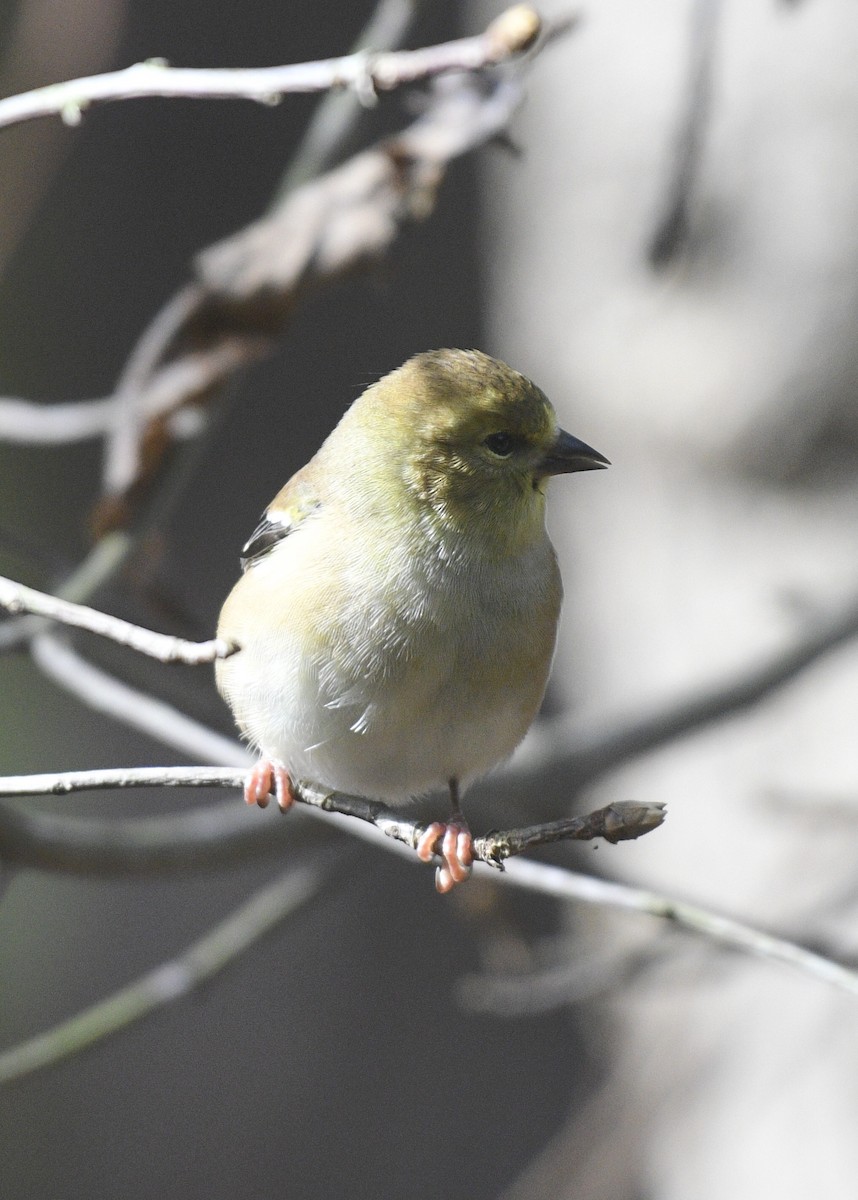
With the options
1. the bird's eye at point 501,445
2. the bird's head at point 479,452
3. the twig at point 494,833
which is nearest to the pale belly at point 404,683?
the bird's head at point 479,452

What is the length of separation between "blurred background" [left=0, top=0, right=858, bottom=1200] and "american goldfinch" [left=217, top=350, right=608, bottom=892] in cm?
56

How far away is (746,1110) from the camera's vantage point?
3.91 meters

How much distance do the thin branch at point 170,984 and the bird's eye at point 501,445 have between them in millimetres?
1574

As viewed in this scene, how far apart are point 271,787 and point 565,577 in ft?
6.75

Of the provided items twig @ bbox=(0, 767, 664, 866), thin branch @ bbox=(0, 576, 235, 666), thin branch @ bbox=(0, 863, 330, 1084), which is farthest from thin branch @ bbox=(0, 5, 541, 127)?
thin branch @ bbox=(0, 863, 330, 1084)

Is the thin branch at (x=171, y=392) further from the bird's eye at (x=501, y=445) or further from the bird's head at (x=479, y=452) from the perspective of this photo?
the bird's eye at (x=501, y=445)

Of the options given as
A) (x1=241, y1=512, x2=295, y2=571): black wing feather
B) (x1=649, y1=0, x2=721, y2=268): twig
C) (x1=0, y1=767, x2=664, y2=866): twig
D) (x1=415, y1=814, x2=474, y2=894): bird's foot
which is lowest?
(x1=0, y1=767, x2=664, y2=866): twig

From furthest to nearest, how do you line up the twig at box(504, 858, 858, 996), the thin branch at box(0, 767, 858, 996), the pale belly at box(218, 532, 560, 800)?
the pale belly at box(218, 532, 560, 800) → the twig at box(504, 858, 858, 996) → the thin branch at box(0, 767, 858, 996)

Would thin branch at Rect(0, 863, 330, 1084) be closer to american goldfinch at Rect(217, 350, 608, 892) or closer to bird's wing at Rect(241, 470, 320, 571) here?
american goldfinch at Rect(217, 350, 608, 892)

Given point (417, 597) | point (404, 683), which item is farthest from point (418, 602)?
point (404, 683)

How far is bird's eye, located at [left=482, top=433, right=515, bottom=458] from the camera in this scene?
2771 mm

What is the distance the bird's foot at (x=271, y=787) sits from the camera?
8.58ft

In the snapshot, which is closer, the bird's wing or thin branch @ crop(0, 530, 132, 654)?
the bird's wing

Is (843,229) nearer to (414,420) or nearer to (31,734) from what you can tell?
(414,420)
